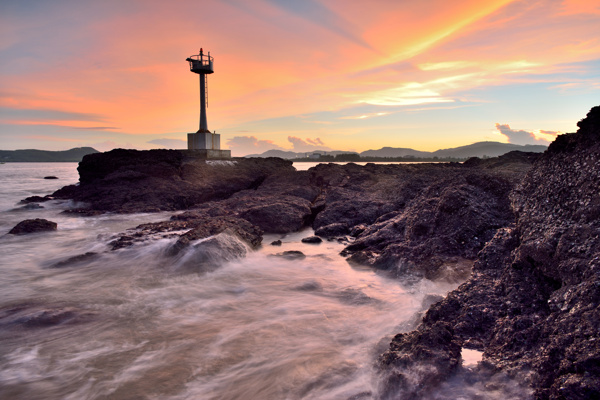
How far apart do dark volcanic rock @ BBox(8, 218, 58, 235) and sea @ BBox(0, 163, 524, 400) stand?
92.3 inches

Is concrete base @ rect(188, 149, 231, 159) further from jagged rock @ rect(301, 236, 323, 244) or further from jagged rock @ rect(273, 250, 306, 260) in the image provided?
jagged rock @ rect(273, 250, 306, 260)

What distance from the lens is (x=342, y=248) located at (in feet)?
26.3

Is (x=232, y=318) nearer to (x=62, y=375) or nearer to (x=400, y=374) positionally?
(x=62, y=375)

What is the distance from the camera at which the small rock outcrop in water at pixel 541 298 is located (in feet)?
7.79

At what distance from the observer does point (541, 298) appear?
3115 mm

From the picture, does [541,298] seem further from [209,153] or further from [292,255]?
[209,153]

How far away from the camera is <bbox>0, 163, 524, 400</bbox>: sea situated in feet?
11.2

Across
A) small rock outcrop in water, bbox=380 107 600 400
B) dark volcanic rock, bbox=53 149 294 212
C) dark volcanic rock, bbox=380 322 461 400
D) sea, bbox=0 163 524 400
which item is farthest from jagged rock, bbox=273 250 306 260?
dark volcanic rock, bbox=53 149 294 212

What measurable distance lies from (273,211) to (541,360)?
7.99m

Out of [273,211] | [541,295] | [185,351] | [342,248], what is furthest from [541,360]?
[273,211]

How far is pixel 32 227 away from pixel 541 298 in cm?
1215

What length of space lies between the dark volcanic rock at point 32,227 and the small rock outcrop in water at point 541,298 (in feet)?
35.7

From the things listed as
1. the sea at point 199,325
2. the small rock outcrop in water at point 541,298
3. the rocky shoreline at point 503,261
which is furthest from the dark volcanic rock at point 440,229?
the small rock outcrop in water at point 541,298

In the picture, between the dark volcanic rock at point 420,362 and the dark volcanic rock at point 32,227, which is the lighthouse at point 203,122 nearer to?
the dark volcanic rock at point 32,227
